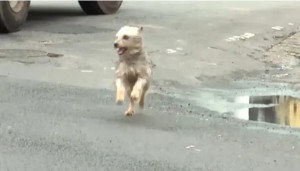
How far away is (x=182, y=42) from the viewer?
38.5ft

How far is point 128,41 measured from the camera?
6926 millimetres

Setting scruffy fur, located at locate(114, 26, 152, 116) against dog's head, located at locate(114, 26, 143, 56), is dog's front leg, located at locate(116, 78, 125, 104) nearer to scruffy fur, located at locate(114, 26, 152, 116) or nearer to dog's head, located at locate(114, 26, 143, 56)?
scruffy fur, located at locate(114, 26, 152, 116)

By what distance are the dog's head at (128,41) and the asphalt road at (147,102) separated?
66 cm

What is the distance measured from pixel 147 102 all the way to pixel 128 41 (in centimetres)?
122

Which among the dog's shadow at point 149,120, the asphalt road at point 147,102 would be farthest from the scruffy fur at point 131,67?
the asphalt road at point 147,102

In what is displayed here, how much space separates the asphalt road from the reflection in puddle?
0.28m

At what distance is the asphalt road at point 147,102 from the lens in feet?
19.1

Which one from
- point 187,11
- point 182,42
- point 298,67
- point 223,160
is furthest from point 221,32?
point 223,160

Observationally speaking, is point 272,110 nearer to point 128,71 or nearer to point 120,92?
point 128,71

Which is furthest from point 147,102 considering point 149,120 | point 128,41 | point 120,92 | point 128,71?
point 128,41

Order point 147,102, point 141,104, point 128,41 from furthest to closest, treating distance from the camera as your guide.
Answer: point 147,102, point 141,104, point 128,41

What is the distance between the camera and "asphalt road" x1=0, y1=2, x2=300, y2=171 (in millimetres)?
5824

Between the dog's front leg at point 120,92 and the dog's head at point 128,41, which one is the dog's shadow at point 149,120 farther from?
the dog's head at point 128,41

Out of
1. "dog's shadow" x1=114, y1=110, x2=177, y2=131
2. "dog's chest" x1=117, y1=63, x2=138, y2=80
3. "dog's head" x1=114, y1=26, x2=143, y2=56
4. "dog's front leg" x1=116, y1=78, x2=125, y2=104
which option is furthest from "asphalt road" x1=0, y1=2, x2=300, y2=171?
"dog's head" x1=114, y1=26, x2=143, y2=56
